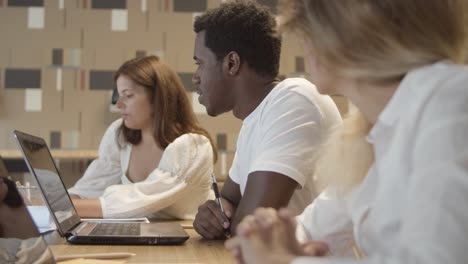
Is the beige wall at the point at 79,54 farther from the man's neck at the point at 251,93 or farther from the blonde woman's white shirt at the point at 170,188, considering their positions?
the man's neck at the point at 251,93

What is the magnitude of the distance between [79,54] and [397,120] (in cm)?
366

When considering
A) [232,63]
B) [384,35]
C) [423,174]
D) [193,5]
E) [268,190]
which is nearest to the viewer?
[423,174]

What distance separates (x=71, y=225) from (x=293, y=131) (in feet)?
1.96

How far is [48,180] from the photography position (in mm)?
1545

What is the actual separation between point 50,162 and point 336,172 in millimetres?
979

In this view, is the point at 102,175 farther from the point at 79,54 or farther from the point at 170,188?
the point at 79,54

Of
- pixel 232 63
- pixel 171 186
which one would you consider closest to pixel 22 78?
pixel 171 186

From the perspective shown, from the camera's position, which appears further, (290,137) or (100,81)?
(100,81)

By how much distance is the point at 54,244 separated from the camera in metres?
1.42

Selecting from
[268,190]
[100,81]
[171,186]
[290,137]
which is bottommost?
[171,186]

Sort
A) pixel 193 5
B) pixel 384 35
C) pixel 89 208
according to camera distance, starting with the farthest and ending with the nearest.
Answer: pixel 193 5 < pixel 89 208 < pixel 384 35

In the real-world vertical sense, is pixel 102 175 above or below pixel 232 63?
below

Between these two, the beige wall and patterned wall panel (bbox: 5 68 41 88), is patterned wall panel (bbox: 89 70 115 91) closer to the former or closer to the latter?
the beige wall

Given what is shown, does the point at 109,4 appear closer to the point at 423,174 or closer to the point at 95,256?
the point at 95,256
